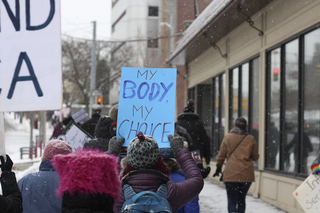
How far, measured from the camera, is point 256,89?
11.2 m

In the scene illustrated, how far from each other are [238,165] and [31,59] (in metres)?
5.20

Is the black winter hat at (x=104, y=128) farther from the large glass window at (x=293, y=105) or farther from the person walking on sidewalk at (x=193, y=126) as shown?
the large glass window at (x=293, y=105)

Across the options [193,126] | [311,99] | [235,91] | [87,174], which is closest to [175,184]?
[87,174]

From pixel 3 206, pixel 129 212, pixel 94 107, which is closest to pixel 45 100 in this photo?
pixel 3 206

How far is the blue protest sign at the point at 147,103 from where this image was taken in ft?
12.6

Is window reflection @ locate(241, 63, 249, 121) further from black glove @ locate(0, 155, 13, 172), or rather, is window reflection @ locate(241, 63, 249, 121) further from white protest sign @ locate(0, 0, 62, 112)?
black glove @ locate(0, 155, 13, 172)

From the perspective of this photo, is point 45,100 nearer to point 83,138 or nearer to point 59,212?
point 59,212

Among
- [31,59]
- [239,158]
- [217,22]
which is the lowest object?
[239,158]

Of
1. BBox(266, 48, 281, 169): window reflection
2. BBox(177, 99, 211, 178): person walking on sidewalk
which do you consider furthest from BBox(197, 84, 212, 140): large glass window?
BBox(177, 99, 211, 178): person walking on sidewalk

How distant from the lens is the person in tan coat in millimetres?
7301

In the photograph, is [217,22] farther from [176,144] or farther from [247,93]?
[176,144]

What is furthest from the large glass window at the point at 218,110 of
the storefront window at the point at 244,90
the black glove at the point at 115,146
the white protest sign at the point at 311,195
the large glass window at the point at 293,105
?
the black glove at the point at 115,146

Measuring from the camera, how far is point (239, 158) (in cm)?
742

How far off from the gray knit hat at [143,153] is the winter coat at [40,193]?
0.94 metres
